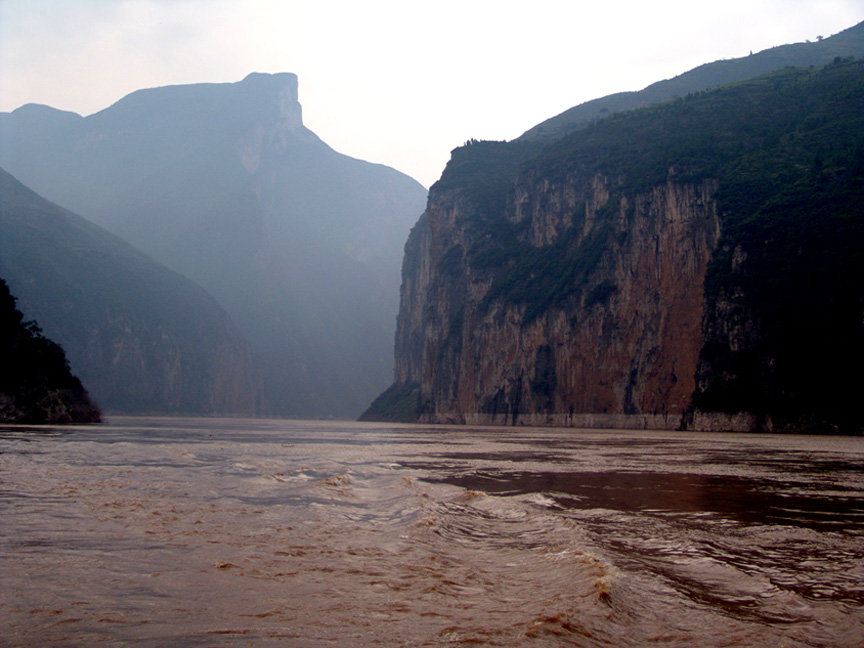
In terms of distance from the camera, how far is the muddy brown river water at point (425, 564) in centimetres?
730

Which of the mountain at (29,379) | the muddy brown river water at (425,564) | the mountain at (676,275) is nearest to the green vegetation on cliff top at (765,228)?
the mountain at (676,275)

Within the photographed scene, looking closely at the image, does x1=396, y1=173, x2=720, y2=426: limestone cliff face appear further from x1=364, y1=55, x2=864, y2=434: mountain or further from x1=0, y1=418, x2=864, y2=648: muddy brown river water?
x1=0, y1=418, x2=864, y2=648: muddy brown river water

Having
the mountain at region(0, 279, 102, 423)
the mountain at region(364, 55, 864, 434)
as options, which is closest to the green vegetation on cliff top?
the mountain at region(364, 55, 864, 434)

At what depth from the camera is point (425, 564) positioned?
34.4ft

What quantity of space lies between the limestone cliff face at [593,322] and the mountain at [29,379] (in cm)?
7621

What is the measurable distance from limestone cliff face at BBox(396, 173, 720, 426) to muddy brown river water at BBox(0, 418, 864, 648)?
91168 mm

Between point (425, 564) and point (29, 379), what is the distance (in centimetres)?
7125

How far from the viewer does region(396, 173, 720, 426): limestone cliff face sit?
10838cm

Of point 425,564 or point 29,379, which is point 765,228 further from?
point 425,564

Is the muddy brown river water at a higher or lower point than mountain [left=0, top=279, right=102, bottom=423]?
lower

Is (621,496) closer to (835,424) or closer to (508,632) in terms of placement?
(508,632)

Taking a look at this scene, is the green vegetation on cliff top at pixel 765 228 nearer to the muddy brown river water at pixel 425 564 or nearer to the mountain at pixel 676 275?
the mountain at pixel 676 275

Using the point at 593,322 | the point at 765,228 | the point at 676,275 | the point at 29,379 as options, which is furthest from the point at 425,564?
the point at 593,322

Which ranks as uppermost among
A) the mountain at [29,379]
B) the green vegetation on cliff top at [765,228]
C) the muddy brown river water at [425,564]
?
the green vegetation on cliff top at [765,228]
